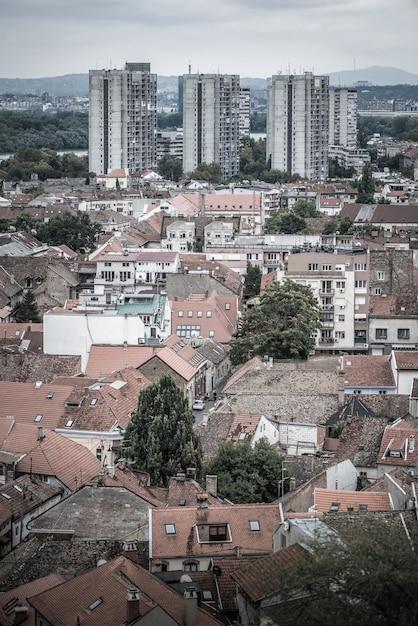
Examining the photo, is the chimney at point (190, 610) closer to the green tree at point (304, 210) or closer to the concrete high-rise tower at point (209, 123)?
the green tree at point (304, 210)

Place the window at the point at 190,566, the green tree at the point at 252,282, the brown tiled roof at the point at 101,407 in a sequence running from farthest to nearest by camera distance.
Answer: the green tree at the point at 252,282 < the brown tiled roof at the point at 101,407 < the window at the point at 190,566

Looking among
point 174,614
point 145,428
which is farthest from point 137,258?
point 174,614

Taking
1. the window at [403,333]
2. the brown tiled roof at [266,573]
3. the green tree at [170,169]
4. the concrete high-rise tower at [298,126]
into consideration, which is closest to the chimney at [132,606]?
the brown tiled roof at [266,573]

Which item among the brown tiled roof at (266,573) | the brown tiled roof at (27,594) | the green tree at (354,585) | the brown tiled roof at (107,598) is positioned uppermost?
the green tree at (354,585)

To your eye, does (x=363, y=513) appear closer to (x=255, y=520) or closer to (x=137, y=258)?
(x=255, y=520)

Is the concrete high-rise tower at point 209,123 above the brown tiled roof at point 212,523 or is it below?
above

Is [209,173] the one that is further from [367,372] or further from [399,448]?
[399,448]

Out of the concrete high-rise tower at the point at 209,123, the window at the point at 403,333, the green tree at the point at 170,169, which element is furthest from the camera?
the concrete high-rise tower at the point at 209,123

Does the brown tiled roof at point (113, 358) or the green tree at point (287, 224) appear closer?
the brown tiled roof at point (113, 358)

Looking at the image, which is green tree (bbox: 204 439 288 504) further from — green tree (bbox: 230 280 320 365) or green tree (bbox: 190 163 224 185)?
green tree (bbox: 190 163 224 185)
